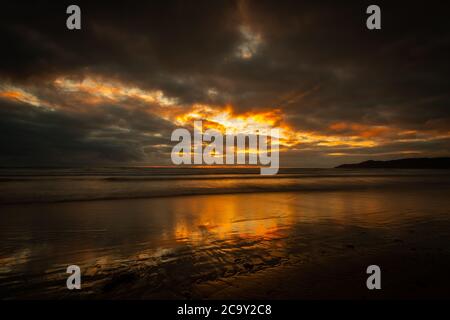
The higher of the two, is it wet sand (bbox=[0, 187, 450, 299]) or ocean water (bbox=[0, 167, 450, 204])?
ocean water (bbox=[0, 167, 450, 204])

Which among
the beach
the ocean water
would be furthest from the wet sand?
the ocean water

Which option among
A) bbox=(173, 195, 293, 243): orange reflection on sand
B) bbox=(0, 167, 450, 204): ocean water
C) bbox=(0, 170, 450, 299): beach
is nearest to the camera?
bbox=(0, 170, 450, 299): beach

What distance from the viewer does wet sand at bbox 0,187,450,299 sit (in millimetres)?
4367

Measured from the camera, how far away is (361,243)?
6.97 meters

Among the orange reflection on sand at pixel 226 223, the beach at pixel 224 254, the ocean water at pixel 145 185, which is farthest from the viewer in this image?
the ocean water at pixel 145 185

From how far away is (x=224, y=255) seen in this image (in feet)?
20.0

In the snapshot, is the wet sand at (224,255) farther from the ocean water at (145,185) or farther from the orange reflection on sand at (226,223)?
the ocean water at (145,185)

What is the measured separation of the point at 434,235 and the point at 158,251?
843 centimetres

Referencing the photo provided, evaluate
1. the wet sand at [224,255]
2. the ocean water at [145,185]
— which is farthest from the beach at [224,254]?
the ocean water at [145,185]

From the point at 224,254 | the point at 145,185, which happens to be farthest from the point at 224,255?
the point at 145,185

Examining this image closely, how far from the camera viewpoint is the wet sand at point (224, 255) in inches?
172

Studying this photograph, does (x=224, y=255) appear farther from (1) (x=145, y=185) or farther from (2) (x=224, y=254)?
(1) (x=145, y=185)

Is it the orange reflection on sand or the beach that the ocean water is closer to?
the beach

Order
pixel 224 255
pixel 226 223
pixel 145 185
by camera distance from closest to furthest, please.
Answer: pixel 224 255 < pixel 226 223 < pixel 145 185
